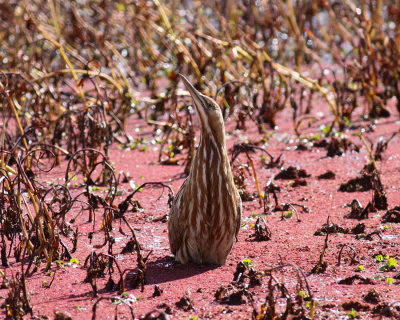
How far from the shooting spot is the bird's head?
17.7 feet

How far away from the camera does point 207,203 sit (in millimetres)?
5559

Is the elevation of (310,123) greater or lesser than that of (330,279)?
greater

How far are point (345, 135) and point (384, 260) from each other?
169 inches

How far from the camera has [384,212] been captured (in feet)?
23.1

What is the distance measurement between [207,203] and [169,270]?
2.16 ft

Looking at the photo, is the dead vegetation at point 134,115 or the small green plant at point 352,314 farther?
the dead vegetation at point 134,115

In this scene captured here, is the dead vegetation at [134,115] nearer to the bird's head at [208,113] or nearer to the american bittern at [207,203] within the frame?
the american bittern at [207,203]

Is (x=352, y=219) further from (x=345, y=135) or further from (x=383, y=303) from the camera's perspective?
(x=345, y=135)

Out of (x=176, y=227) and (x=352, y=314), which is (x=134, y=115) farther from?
(x=352, y=314)

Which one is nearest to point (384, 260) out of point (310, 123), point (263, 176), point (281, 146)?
point (263, 176)

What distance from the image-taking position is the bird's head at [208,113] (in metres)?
5.39

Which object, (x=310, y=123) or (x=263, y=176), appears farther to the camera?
(x=310, y=123)

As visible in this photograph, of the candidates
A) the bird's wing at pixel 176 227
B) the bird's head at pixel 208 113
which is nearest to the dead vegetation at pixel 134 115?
the bird's wing at pixel 176 227

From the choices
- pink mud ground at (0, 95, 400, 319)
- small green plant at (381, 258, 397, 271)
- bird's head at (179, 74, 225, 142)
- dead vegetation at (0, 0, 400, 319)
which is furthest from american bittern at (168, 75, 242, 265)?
small green plant at (381, 258, 397, 271)
